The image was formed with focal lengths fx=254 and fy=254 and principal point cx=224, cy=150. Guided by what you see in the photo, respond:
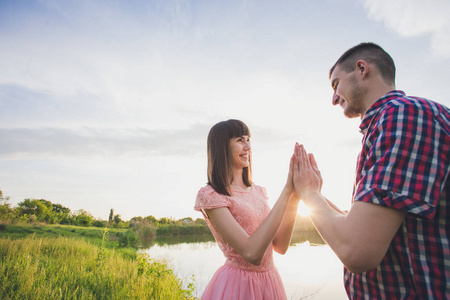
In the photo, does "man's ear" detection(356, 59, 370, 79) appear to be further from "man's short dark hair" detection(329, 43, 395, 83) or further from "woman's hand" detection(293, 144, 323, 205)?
"woman's hand" detection(293, 144, 323, 205)

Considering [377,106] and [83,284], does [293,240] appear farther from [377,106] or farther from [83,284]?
[377,106]

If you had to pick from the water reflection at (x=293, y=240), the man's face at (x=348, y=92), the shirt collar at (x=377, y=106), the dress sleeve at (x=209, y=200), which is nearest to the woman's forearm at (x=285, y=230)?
the dress sleeve at (x=209, y=200)

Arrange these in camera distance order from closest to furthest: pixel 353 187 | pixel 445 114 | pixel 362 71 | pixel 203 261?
pixel 445 114 < pixel 353 187 < pixel 362 71 < pixel 203 261

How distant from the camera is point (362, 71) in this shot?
4.83 feet

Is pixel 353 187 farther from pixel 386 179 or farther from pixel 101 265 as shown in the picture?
pixel 101 265

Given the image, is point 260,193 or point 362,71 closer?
point 362,71

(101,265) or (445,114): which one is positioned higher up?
(445,114)

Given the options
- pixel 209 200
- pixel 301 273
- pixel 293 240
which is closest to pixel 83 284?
pixel 209 200

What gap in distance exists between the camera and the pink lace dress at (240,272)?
205cm

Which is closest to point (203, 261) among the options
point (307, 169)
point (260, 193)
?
point (260, 193)

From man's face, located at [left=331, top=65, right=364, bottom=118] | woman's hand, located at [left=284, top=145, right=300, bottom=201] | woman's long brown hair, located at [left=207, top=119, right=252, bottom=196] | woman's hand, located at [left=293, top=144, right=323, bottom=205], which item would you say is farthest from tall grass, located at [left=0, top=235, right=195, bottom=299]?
man's face, located at [left=331, top=65, right=364, bottom=118]

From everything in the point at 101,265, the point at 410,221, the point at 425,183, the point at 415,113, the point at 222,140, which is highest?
the point at 222,140

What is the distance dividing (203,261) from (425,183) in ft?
53.5

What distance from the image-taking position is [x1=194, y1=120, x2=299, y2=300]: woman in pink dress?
184cm
